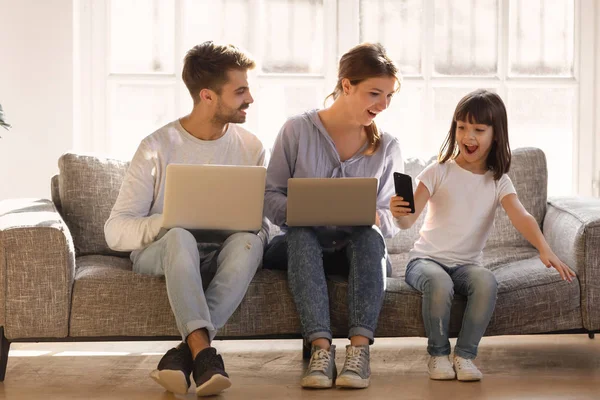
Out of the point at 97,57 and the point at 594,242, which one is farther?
the point at 97,57

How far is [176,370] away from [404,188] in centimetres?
86

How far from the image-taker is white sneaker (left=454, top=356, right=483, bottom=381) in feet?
8.79

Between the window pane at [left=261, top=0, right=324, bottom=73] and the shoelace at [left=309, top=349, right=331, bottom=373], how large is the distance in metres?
1.87

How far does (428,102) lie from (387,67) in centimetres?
132

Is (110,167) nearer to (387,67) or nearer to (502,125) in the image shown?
(387,67)

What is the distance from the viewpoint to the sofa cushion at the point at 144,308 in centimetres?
269

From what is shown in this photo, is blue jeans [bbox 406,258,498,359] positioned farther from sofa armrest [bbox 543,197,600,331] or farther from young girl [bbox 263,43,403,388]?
sofa armrest [bbox 543,197,600,331]

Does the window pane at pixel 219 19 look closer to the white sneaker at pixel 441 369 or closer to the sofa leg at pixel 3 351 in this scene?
the sofa leg at pixel 3 351

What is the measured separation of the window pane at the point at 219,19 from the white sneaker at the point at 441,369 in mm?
1952

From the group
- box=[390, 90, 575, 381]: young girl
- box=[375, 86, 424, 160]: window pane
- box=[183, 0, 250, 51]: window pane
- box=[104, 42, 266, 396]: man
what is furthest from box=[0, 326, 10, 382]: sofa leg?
box=[375, 86, 424, 160]: window pane

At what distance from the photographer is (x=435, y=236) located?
2932 millimetres

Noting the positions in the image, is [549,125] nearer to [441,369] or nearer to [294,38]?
[294,38]

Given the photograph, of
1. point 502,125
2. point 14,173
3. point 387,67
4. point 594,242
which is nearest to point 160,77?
point 14,173

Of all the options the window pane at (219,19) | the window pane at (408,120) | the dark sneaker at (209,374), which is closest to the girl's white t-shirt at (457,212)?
the dark sneaker at (209,374)
